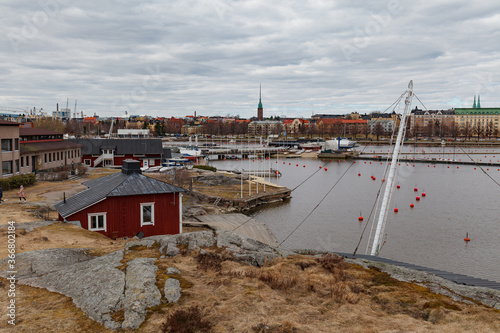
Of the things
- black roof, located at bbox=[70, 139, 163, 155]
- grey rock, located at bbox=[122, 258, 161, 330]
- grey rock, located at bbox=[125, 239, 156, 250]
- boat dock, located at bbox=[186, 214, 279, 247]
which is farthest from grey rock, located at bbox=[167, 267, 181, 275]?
black roof, located at bbox=[70, 139, 163, 155]

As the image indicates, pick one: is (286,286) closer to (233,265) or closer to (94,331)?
(233,265)

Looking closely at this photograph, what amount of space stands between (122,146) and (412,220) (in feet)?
173

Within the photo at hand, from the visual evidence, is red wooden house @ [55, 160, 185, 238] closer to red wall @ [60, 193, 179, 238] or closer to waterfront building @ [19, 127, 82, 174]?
red wall @ [60, 193, 179, 238]

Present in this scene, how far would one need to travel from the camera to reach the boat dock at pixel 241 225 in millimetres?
33312

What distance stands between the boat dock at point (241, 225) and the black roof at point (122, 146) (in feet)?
124

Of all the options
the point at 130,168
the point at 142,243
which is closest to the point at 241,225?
the point at 130,168

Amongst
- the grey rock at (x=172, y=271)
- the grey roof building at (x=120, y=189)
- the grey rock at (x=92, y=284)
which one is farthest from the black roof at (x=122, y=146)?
the grey rock at (x=172, y=271)

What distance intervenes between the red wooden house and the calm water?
13.7 m

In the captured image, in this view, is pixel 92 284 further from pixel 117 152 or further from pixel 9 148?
pixel 117 152

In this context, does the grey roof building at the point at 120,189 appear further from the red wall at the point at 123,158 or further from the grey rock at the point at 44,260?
the red wall at the point at 123,158

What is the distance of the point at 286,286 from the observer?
500 inches

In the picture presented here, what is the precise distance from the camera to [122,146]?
72000 mm

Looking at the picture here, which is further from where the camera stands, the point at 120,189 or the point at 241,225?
the point at 241,225

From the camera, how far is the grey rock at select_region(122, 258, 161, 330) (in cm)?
1002
